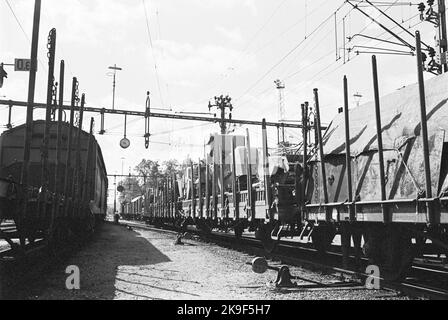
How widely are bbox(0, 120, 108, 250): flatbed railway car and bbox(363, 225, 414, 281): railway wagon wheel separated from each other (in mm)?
6013

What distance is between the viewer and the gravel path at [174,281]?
631 centimetres

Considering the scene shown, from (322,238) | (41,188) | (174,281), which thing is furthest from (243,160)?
(174,281)

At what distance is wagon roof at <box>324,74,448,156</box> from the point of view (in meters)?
6.51

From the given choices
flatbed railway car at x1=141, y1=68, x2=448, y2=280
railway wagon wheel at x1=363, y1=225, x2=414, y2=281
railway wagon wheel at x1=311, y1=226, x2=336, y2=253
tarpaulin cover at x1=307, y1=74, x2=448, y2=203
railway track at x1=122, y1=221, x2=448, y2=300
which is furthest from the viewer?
railway wagon wheel at x1=311, y1=226, x2=336, y2=253

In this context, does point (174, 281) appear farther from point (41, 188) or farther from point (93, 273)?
point (41, 188)

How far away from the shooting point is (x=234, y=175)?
1274 centimetres

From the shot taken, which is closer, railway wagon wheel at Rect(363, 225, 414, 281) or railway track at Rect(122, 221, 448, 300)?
railway track at Rect(122, 221, 448, 300)

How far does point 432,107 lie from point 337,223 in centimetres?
261

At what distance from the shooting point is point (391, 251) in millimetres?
7000

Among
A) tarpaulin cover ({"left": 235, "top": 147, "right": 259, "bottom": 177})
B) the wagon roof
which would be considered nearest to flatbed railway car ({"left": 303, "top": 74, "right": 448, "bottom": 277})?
the wagon roof

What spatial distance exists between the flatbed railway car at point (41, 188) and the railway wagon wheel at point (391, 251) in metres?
6.01

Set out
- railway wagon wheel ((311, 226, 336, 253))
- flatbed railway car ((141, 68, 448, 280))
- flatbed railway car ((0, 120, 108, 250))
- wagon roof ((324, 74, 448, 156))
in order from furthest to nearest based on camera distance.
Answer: railway wagon wheel ((311, 226, 336, 253)) < flatbed railway car ((0, 120, 108, 250)) < wagon roof ((324, 74, 448, 156)) < flatbed railway car ((141, 68, 448, 280))

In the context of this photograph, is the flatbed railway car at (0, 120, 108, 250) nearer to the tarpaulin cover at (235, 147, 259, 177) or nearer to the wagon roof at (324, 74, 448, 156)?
the tarpaulin cover at (235, 147, 259, 177)

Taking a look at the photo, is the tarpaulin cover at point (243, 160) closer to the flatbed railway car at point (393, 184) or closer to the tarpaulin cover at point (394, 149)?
the tarpaulin cover at point (394, 149)
